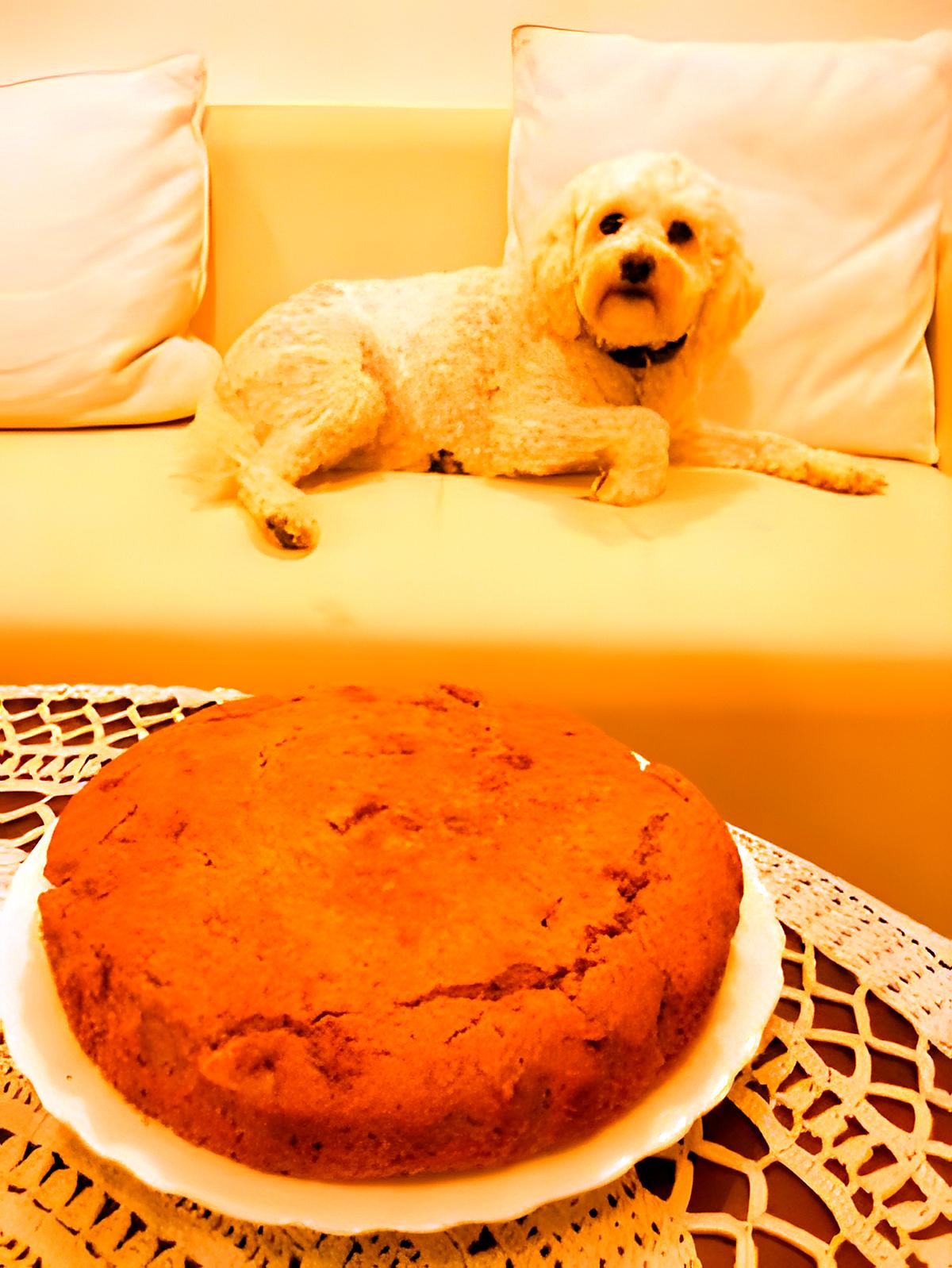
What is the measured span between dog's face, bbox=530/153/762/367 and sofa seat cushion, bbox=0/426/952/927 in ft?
1.10

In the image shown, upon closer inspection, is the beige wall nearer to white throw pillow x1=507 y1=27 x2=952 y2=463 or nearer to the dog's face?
white throw pillow x1=507 y1=27 x2=952 y2=463

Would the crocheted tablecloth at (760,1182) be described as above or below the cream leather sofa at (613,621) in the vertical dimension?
above

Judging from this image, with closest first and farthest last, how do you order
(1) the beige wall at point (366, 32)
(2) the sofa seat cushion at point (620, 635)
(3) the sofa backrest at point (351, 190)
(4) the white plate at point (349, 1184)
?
1. (4) the white plate at point (349, 1184)
2. (2) the sofa seat cushion at point (620, 635)
3. (3) the sofa backrest at point (351, 190)
4. (1) the beige wall at point (366, 32)

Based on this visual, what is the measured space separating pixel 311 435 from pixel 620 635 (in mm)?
568

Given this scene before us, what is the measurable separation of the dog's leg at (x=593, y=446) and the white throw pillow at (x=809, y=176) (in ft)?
0.86

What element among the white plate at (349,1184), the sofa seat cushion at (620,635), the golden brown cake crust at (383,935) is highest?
the golden brown cake crust at (383,935)

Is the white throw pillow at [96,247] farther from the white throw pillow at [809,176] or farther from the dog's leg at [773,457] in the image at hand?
the dog's leg at [773,457]

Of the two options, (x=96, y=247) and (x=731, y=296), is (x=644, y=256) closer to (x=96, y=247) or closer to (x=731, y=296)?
(x=731, y=296)

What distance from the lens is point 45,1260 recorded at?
486mm

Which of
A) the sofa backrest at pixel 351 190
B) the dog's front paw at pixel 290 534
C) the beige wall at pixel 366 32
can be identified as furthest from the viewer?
the beige wall at pixel 366 32

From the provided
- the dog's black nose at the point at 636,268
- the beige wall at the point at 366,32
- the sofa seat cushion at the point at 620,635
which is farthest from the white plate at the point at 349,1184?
the beige wall at the point at 366,32

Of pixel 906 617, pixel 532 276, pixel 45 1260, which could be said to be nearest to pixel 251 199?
pixel 532 276

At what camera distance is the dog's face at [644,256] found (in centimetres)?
139

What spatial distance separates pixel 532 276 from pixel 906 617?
736 millimetres
